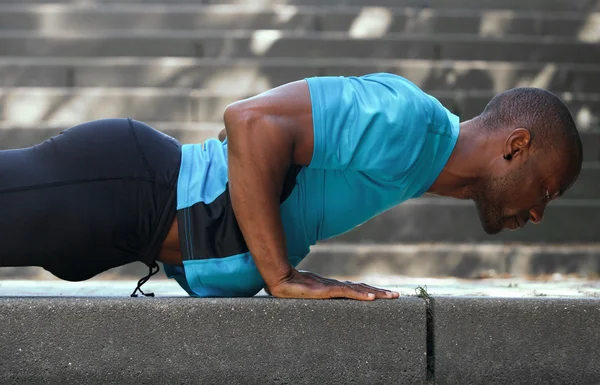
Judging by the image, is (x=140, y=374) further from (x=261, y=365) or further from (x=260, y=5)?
(x=260, y=5)

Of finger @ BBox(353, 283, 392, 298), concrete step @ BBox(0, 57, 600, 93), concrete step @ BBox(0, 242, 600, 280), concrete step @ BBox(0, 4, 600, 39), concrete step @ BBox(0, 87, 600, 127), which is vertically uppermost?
concrete step @ BBox(0, 4, 600, 39)

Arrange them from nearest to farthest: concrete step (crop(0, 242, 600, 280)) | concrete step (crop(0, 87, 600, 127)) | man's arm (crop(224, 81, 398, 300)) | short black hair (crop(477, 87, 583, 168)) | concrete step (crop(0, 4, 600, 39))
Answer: man's arm (crop(224, 81, 398, 300))
short black hair (crop(477, 87, 583, 168))
concrete step (crop(0, 242, 600, 280))
concrete step (crop(0, 87, 600, 127))
concrete step (crop(0, 4, 600, 39))

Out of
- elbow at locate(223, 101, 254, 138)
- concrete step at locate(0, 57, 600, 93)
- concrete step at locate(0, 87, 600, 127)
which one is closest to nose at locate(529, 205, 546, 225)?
elbow at locate(223, 101, 254, 138)

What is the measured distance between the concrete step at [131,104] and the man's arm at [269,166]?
12.2 ft

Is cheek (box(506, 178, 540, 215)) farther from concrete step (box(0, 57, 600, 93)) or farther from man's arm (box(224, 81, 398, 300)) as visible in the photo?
concrete step (box(0, 57, 600, 93))

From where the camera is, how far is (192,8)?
7.04 m

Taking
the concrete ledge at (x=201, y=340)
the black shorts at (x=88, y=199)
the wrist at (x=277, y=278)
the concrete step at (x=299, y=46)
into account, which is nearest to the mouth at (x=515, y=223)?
the concrete ledge at (x=201, y=340)

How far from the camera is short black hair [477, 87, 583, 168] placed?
240cm

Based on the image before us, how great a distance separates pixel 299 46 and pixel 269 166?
4.48m

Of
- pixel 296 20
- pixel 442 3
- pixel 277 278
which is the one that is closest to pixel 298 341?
pixel 277 278

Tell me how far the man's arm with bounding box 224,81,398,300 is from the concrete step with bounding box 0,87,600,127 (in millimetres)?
3707

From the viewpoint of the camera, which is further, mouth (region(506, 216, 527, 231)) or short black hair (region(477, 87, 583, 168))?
mouth (region(506, 216, 527, 231))

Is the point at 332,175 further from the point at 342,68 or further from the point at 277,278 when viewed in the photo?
the point at 342,68

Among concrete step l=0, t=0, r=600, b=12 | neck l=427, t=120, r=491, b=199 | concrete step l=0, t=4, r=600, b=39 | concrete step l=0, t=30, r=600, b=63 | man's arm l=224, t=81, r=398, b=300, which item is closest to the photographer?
man's arm l=224, t=81, r=398, b=300
